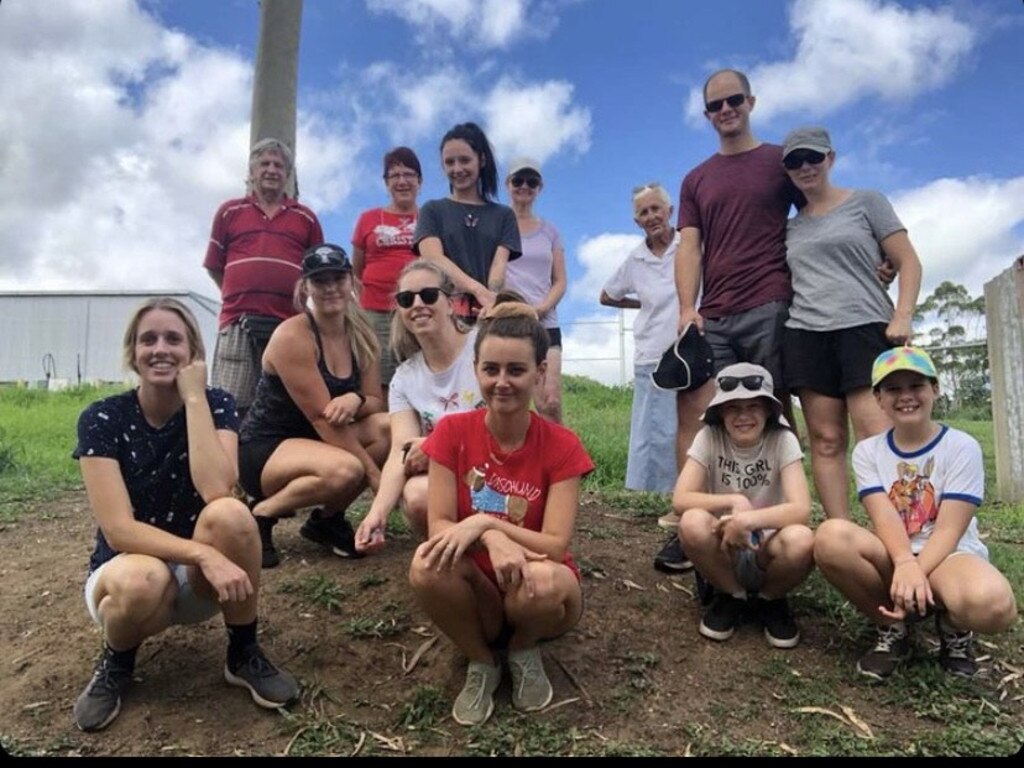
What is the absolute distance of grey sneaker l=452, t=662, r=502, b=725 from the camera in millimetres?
2852

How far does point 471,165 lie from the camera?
4492mm

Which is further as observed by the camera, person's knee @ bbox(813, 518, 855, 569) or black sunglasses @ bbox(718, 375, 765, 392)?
black sunglasses @ bbox(718, 375, 765, 392)

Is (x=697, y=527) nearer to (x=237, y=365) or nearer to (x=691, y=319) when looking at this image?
(x=691, y=319)

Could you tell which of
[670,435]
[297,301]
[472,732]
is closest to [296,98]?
[297,301]

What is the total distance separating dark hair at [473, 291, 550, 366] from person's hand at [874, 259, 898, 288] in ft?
5.62

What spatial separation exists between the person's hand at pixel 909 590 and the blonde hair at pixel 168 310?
259 centimetres

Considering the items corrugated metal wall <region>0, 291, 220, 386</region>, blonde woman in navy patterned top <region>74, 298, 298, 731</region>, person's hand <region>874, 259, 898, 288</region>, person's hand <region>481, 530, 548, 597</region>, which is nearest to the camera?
person's hand <region>481, 530, 548, 597</region>

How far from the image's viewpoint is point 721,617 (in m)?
3.43

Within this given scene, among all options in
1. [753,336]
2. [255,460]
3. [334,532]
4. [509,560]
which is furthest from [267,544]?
[753,336]

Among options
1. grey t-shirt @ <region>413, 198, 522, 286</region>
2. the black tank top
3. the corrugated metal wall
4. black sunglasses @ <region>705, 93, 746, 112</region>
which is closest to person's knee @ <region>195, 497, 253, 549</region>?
the black tank top

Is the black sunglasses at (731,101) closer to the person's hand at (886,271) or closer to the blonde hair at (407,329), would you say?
the person's hand at (886,271)

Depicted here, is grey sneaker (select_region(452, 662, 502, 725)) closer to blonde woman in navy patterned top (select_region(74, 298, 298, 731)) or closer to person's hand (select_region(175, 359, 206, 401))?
blonde woman in navy patterned top (select_region(74, 298, 298, 731))

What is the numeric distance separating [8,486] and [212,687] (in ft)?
14.8

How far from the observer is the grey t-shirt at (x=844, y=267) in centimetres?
369
